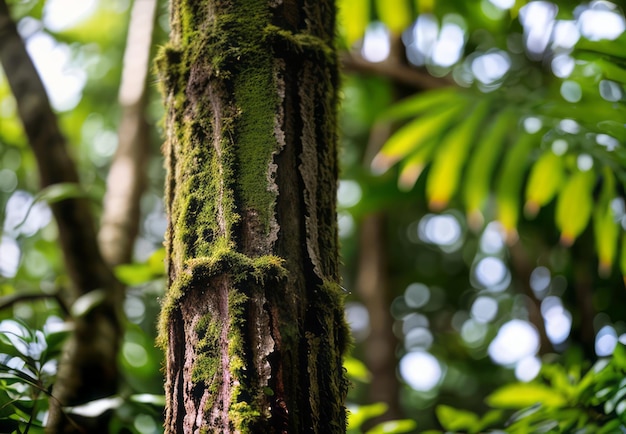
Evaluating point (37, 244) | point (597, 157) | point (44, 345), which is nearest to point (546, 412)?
point (597, 157)

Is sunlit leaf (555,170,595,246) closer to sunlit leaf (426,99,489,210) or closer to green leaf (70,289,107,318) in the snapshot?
sunlit leaf (426,99,489,210)

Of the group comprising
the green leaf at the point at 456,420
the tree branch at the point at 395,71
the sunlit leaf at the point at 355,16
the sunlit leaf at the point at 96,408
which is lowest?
the green leaf at the point at 456,420

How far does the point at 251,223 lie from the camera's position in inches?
31.9

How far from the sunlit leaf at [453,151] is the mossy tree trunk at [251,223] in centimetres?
88

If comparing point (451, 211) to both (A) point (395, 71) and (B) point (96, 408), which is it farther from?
(B) point (96, 408)

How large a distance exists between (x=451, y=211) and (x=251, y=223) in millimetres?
3432

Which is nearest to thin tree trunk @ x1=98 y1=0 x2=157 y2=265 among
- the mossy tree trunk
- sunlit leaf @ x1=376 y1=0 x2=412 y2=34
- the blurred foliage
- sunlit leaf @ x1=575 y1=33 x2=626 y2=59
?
the blurred foliage

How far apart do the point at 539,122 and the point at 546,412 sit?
843 millimetres

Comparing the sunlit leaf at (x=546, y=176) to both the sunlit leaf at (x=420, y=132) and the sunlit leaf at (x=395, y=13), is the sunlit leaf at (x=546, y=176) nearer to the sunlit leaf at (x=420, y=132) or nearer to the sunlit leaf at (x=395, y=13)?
the sunlit leaf at (x=420, y=132)

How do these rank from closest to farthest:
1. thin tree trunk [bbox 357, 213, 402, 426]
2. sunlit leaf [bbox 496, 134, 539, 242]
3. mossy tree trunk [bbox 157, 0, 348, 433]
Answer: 1. mossy tree trunk [bbox 157, 0, 348, 433]
2. sunlit leaf [bbox 496, 134, 539, 242]
3. thin tree trunk [bbox 357, 213, 402, 426]

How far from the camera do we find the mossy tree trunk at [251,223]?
756 mm

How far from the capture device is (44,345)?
118cm

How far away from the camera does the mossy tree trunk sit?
0.76 meters

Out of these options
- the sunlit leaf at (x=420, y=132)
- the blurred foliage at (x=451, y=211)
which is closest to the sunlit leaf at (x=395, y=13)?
the blurred foliage at (x=451, y=211)
